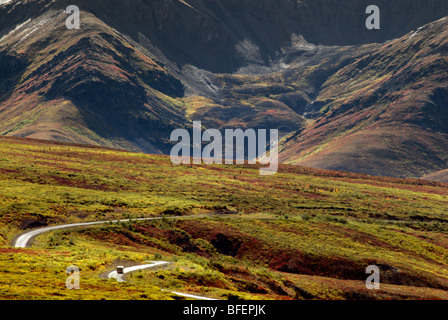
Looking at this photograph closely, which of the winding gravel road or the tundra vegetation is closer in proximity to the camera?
the winding gravel road

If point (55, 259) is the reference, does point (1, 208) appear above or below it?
above

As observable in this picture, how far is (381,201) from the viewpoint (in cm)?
12725

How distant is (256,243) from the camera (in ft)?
222

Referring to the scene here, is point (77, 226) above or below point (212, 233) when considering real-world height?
above

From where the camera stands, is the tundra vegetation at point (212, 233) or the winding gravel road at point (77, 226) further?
the tundra vegetation at point (212, 233)

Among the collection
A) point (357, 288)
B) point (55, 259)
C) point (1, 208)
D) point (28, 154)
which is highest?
point (28, 154)

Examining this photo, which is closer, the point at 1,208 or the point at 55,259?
the point at 55,259

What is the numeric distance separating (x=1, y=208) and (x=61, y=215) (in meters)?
7.34

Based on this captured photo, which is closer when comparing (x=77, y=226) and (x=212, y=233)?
(x=77, y=226)
